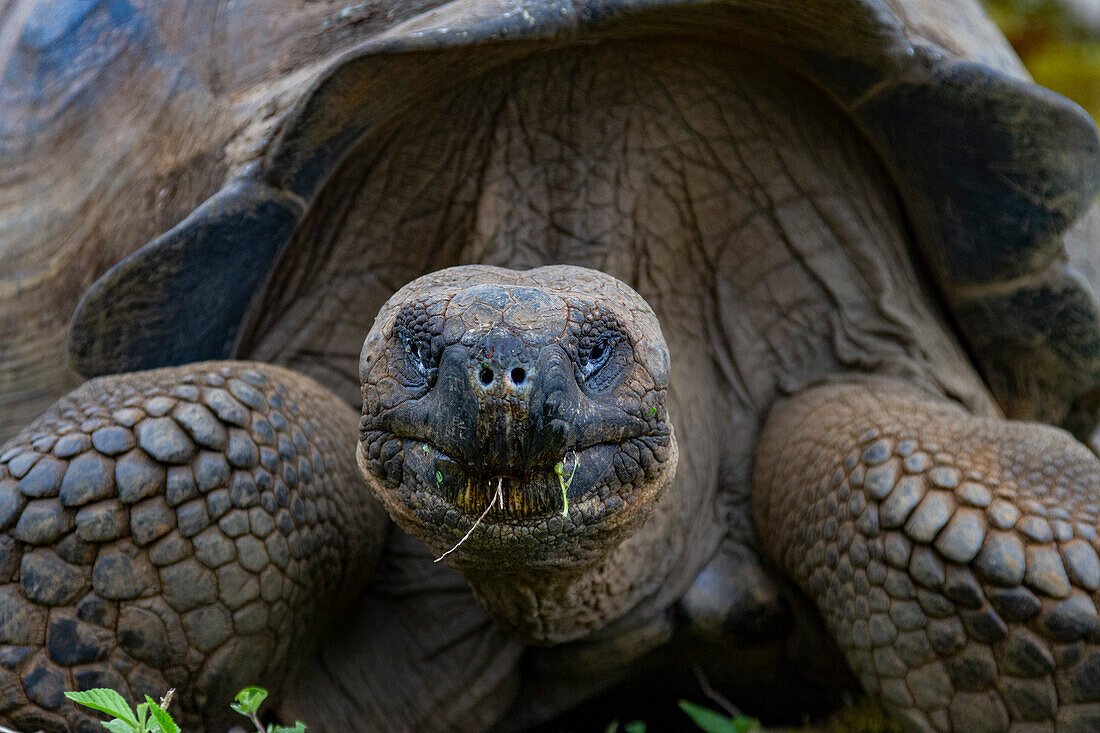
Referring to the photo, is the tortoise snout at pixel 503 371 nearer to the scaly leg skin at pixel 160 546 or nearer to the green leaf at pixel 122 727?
the green leaf at pixel 122 727

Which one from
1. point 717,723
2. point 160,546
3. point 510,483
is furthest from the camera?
point 717,723

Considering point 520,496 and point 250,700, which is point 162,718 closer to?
point 250,700

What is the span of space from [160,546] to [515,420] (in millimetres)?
875

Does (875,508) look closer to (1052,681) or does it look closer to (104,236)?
(1052,681)

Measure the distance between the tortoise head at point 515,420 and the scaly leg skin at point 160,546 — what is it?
396 mm

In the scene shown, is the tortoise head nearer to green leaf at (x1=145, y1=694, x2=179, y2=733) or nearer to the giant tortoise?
the giant tortoise

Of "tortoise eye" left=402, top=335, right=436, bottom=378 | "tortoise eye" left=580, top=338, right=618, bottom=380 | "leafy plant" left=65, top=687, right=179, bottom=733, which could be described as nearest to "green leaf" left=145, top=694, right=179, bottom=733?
"leafy plant" left=65, top=687, right=179, bottom=733

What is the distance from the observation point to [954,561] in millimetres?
1870

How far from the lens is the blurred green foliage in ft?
23.3

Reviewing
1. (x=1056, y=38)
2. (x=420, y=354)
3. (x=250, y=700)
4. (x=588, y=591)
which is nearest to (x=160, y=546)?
(x=250, y=700)

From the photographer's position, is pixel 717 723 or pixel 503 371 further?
pixel 717 723

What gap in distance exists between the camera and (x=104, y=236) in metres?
2.33

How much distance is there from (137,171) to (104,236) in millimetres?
177

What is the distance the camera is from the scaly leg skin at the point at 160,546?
1.77 metres
